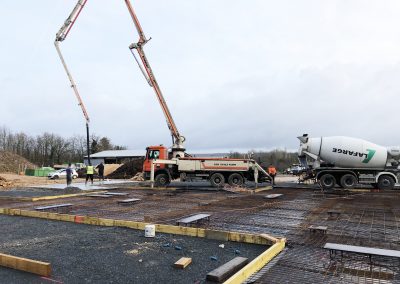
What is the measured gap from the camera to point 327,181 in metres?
18.4

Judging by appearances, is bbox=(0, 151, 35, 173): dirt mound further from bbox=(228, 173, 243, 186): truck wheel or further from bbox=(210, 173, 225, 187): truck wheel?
bbox=(228, 173, 243, 186): truck wheel

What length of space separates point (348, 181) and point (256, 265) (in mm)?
15192

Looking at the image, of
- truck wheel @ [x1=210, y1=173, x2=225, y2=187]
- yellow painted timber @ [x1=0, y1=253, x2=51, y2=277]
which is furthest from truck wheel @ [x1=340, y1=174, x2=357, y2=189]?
yellow painted timber @ [x1=0, y1=253, x2=51, y2=277]

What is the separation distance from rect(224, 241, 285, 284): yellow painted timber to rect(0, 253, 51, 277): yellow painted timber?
94.8 inches

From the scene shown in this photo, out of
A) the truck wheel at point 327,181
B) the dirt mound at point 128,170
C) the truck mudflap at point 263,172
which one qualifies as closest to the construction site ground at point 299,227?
the truck wheel at point 327,181

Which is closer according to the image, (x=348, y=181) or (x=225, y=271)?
(x=225, y=271)

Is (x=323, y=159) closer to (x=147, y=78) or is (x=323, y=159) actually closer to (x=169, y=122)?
(x=169, y=122)

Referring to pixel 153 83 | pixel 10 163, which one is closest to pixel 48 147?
pixel 10 163

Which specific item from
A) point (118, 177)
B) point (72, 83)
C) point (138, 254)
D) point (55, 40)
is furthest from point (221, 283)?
point (72, 83)

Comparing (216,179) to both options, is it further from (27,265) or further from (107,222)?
(27,265)

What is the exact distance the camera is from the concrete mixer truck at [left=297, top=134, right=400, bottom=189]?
58.4 feet

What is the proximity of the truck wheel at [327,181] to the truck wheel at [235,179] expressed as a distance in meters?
4.31

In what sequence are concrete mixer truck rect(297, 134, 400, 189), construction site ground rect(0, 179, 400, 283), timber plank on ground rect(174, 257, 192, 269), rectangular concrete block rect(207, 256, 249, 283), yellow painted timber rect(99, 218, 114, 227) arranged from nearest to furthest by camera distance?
rectangular concrete block rect(207, 256, 249, 283), construction site ground rect(0, 179, 400, 283), timber plank on ground rect(174, 257, 192, 269), yellow painted timber rect(99, 218, 114, 227), concrete mixer truck rect(297, 134, 400, 189)

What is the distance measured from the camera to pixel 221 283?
13.9 feet
